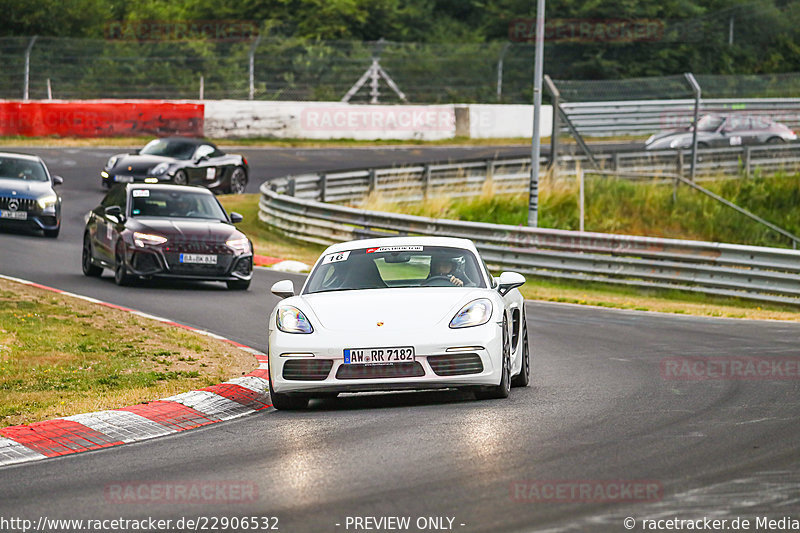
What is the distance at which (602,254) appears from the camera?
75.6 feet

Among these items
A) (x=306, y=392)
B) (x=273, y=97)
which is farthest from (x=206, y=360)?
(x=273, y=97)

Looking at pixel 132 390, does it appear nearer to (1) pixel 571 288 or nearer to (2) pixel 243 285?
(2) pixel 243 285

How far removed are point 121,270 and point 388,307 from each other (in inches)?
391

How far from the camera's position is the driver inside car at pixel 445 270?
416 inches

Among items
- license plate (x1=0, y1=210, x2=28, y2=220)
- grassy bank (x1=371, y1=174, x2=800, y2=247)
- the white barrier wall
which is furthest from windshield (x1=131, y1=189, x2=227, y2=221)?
the white barrier wall

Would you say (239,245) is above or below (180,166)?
below

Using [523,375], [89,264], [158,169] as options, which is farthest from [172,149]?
[523,375]

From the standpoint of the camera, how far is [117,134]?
1686 inches

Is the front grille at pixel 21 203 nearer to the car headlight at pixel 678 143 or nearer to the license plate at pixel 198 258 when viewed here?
the license plate at pixel 198 258

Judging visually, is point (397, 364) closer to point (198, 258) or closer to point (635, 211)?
point (198, 258)

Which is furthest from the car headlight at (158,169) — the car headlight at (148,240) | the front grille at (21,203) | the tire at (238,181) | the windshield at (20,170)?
the car headlight at (148,240)

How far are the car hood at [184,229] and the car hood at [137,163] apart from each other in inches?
445

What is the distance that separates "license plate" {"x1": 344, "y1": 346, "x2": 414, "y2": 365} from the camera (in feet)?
30.8

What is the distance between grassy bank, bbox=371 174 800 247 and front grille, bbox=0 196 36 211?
29.1 feet
